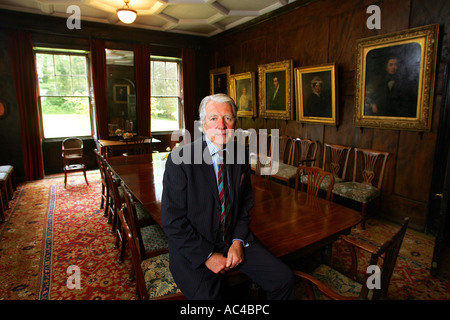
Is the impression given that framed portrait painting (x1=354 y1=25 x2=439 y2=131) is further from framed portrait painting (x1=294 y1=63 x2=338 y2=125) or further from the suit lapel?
the suit lapel

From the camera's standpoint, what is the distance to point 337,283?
164cm

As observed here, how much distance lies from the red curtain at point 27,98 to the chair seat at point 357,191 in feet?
19.9

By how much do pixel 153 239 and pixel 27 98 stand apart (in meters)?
5.32

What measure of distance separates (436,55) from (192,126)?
5771mm

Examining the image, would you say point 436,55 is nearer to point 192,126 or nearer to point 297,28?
point 297,28

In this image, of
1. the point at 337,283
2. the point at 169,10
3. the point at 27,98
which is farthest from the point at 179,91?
the point at 337,283

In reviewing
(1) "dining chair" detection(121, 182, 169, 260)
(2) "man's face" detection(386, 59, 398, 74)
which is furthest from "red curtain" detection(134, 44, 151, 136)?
(2) "man's face" detection(386, 59, 398, 74)

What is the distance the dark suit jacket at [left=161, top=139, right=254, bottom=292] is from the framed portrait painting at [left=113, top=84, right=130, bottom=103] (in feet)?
19.8

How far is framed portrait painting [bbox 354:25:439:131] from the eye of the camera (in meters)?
3.23

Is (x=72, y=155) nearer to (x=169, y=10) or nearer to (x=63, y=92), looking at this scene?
(x=63, y=92)

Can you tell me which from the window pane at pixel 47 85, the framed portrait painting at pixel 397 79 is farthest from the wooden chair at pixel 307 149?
the window pane at pixel 47 85

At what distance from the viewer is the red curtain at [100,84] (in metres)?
6.31
